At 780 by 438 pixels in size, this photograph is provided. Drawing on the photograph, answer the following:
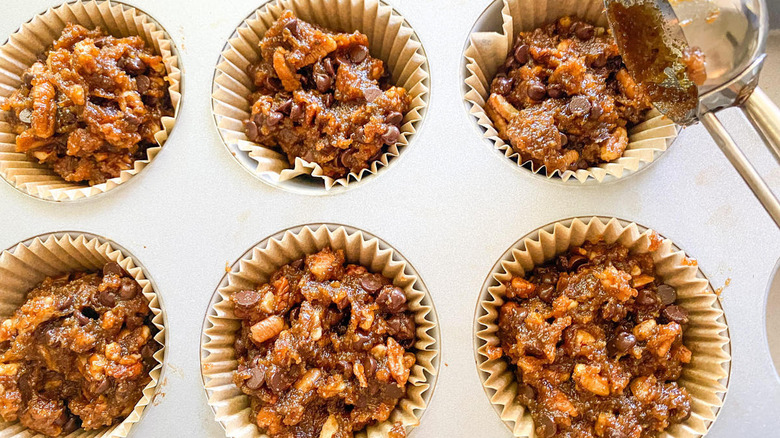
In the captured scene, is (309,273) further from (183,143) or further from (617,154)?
(617,154)

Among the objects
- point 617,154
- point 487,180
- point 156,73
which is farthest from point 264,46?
point 617,154

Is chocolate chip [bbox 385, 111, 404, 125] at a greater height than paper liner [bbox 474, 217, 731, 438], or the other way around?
chocolate chip [bbox 385, 111, 404, 125]

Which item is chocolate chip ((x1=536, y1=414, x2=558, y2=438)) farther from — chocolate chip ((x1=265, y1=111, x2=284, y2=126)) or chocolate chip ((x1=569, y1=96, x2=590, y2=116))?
chocolate chip ((x1=265, y1=111, x2=284, y2=126))

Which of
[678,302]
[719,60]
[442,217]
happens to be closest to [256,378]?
[442,217]

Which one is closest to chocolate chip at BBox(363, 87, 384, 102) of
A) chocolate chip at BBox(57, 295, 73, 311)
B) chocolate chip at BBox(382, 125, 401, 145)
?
chocolate chip at BBox(382, 125, 401, 145)

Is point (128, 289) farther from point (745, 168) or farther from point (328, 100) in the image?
point (745, 168)

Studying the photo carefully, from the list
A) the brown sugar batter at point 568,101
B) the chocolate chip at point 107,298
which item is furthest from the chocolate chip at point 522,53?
the chocolate chip at point 107,298
